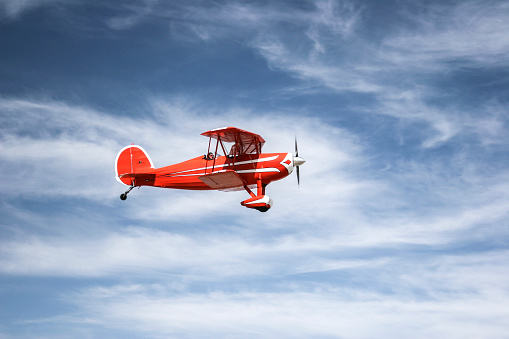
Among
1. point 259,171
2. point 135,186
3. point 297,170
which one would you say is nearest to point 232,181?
point 259,171

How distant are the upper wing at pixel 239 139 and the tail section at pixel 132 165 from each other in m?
8.07

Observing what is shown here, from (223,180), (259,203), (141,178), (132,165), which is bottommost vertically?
(259,203)

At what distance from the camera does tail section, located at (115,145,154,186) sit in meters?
44.3

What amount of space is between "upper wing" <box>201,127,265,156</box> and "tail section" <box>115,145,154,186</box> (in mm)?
8066

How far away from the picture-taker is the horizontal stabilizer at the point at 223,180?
38844mm

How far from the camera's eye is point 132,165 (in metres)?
44.9

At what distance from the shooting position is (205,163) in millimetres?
41625

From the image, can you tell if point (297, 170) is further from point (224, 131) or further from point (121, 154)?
point (121, 154)

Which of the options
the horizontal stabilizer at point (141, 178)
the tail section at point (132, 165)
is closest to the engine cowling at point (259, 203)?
the horizontal stabilizer at point (141, 178)

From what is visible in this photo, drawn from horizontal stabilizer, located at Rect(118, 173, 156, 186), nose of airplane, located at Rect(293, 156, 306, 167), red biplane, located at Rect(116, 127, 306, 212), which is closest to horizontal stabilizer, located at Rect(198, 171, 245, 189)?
red biplane, located at Rect(116, 127, 306, 212)

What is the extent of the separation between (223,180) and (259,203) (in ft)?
10.6

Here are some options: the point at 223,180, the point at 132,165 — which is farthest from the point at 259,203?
the point at 132,165

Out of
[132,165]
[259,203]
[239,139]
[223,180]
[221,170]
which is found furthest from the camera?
[132,165]

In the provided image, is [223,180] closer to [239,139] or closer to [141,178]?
[239,139]
